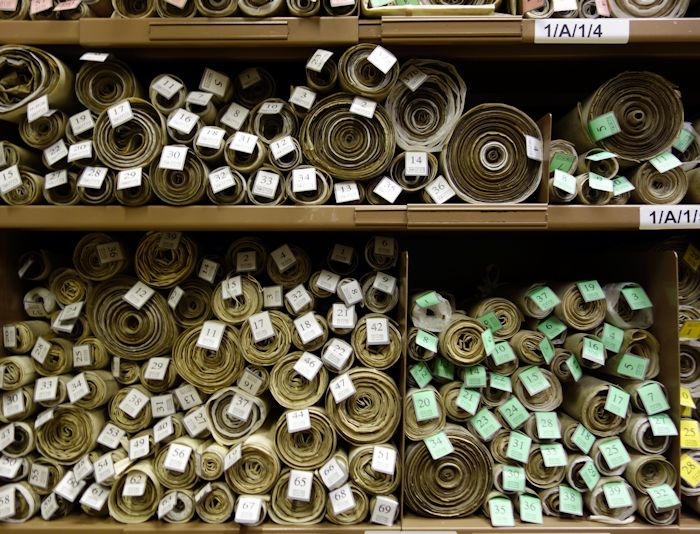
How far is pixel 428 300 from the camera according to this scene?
1194 millimetres

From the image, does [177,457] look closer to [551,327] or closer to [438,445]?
[438,445]

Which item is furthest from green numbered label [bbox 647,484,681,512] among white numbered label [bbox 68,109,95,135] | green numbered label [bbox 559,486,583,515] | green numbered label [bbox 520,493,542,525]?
white numbered label [bbox 68,109,95,135]

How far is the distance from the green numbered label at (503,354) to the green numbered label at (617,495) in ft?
1.27

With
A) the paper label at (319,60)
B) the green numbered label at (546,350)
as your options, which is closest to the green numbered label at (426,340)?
the green numbered label at (546,350)

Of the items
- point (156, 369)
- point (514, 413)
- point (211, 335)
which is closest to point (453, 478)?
point (514, 413)

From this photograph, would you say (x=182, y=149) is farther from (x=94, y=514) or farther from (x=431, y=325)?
(x=94, y=514)

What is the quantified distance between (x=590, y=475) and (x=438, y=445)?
387 millimetres

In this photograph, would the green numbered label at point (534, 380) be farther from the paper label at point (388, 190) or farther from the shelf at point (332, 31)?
the shelf at point (332, 31)

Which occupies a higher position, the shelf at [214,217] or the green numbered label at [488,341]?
the shelf at [214,217]

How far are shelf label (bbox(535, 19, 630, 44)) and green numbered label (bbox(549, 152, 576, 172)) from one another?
10.5 inches

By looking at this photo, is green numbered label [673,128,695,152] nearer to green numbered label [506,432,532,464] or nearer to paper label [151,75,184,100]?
green numbered label [506,432,532,464]

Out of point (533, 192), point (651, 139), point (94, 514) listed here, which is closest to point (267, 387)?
point (94, 514)

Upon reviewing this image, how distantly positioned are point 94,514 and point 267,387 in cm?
55

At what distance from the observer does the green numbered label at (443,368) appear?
1.21m
